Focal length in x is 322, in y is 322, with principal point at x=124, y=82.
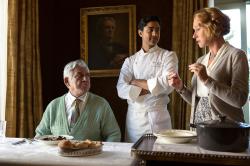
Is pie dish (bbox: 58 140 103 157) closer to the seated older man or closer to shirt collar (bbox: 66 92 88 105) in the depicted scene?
the seated older man

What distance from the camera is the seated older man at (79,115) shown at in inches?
90.8

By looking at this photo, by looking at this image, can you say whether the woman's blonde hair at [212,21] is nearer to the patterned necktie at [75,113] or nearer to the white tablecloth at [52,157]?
the white tablecloth at [52,157]

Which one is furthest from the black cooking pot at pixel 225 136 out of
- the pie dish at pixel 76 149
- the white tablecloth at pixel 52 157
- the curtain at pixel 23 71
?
the curtain at pixel 23 71

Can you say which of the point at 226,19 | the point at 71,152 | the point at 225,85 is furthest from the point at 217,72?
the point at 71,152

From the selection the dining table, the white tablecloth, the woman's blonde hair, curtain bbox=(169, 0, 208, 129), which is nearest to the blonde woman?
the woman's blonde hair

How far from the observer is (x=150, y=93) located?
2615mm

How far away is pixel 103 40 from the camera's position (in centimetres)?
363

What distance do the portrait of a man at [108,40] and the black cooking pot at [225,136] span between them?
2.24 metres

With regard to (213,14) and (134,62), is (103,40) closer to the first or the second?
(134,62)

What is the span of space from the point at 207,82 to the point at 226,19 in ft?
1.52

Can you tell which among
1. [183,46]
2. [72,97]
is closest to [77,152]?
[72,97]

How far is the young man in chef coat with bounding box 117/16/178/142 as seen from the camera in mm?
2600

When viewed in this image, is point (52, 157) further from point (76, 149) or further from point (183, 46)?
point (183, 46)

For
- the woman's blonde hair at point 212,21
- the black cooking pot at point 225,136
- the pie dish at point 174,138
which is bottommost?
the pie dish at point 174,138
